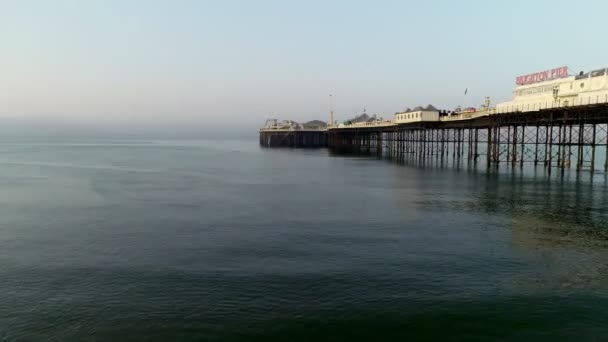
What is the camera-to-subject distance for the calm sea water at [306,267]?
22.0m

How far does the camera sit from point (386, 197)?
58.8 metres

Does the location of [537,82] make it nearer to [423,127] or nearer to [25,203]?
[423,127]

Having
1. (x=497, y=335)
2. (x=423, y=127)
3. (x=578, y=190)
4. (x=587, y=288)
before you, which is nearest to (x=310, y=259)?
(x=497, y=335)

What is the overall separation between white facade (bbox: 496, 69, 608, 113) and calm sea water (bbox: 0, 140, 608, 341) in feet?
52.0

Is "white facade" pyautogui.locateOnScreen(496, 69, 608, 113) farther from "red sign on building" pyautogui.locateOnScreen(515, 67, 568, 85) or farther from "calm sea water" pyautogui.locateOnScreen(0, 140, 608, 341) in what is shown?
"calm sea water" pyautogui.locateOnScreen(0, 140, 608, 341)

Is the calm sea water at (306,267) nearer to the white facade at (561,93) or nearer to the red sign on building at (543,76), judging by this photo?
the white facade at (561,93)

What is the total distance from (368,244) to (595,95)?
48957mm

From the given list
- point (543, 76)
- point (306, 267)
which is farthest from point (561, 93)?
point (306, 267)

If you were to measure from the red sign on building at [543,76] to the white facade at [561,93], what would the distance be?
73 centimetres

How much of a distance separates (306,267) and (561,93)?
6127 cm

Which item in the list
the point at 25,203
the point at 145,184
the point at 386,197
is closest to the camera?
the point at 25,203

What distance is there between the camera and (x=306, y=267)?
29.8 m

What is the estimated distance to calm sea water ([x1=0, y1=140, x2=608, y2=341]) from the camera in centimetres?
2197

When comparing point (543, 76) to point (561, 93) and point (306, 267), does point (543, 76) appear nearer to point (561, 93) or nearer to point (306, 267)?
point (561, 93)
